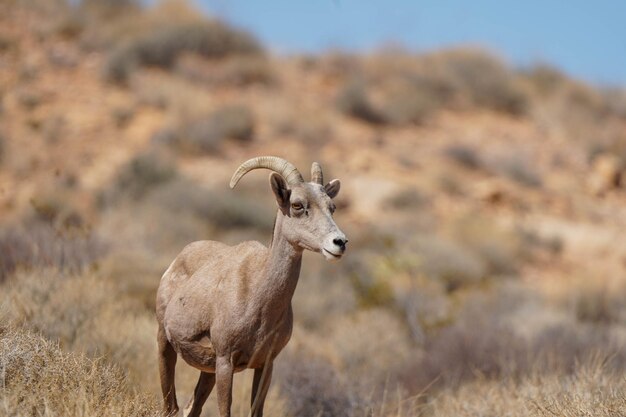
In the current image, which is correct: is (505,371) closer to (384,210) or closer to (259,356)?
(259,356)

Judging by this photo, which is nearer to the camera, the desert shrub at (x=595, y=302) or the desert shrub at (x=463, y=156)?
the desert shrub at (x=595, y=302)

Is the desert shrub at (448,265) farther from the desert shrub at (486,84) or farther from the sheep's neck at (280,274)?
the sheep's neck at (280,274)

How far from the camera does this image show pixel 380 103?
2783cm

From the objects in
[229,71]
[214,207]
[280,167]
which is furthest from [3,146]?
[280,167]

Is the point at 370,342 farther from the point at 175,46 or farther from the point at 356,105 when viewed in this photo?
the point at 175,46

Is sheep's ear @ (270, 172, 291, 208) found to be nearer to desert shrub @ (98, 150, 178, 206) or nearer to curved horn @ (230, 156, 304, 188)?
curved horn @ (230, 156, 304, 188)

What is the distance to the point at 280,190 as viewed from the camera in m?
5.07

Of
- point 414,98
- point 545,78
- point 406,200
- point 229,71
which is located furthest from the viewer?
point 545,78

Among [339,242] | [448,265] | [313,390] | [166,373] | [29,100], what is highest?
[339,242]

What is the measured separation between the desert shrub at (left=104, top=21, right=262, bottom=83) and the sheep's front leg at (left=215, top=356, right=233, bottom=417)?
2095 centimetres

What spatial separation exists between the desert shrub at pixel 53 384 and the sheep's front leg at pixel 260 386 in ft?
2.20

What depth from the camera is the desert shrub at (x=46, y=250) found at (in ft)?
31.4

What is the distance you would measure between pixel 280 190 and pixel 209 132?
57.3 ft

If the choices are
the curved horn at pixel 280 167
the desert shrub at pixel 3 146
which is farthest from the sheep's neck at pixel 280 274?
the desert shrub at pixel 3 146
